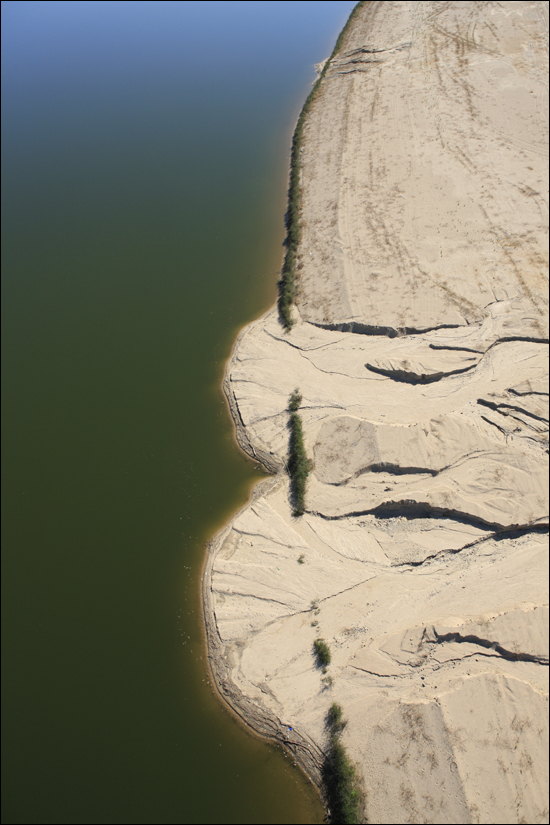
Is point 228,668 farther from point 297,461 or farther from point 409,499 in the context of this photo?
point 409,499

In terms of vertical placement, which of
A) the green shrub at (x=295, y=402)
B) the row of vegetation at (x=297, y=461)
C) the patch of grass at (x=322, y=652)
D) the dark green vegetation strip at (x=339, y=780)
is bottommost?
the dark green vegetation strip at (x=339, y=780)

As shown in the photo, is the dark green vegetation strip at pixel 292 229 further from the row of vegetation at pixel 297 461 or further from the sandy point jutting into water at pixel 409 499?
the row of vegetation at pixel 297 461

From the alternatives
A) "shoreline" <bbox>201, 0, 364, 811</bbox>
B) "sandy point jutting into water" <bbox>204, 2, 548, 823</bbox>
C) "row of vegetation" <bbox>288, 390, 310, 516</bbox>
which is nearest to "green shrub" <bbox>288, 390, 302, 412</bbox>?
"row of vegetation" <bbox>288, 390, 310, 516</bbox>

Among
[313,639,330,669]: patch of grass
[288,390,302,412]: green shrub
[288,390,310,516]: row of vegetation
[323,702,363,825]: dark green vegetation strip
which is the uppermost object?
[288,390,302,412]: green shrub

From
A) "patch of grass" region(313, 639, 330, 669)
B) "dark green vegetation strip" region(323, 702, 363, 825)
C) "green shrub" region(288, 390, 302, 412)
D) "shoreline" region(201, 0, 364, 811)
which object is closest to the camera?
"dark green vegetation strip" region(323, 702, 363, 825)

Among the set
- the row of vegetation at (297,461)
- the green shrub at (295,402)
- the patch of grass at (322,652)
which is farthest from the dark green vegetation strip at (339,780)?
the green shrub at (295,402)

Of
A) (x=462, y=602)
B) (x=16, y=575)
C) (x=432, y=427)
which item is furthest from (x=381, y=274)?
(x=16, y=575)

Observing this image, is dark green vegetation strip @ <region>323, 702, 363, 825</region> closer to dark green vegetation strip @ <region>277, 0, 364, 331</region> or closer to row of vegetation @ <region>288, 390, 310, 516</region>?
row of vegetation @ <region>288, 390, 310, 516</region>
